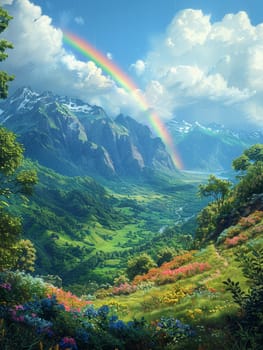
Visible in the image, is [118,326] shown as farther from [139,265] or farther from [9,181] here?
[139,265]

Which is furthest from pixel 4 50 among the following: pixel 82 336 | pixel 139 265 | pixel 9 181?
pixel 139 265

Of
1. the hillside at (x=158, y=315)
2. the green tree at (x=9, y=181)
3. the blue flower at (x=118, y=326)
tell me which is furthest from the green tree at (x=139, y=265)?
the blue flower at (x=118, y=326)

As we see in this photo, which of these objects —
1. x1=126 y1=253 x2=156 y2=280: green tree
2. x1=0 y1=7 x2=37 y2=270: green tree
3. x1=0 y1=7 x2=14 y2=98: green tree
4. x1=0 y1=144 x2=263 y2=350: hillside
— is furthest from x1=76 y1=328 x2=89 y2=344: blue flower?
x1=126 y1=253 x2=156 y2=280: green tree

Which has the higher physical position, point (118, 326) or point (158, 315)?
point (158, 315)

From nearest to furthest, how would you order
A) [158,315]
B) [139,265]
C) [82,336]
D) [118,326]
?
[82,336], [118,326], [158,315], [139,265]

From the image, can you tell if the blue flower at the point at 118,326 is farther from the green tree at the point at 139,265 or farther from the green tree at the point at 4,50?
the green tree at the point at 139,265

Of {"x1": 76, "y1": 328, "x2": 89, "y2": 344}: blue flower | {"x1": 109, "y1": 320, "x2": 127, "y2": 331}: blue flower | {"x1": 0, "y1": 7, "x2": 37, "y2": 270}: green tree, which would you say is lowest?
{"x1": 76, "y1": 328, "x2": 89, "y2": 344}: blue flower

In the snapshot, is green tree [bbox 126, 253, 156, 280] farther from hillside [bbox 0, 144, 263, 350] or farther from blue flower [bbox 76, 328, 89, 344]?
blue flower [bbox 76, 328, 89, 344]

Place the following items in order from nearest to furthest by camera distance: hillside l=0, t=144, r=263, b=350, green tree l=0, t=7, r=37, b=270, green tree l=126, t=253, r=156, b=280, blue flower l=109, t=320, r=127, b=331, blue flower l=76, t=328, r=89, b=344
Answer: hillside l=0, t=144, r=263, b=350 → blue flower l=76, t=328, r=89, b=344 → blue flower l=109, t=320, r=127, b=331 → green tree l=0, t=7, r=37, b=270 → green tree l=126, t=253, r=156, b=280

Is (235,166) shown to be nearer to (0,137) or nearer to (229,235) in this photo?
(229,235)

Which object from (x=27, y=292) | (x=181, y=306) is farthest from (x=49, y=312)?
(x=181, y=306)

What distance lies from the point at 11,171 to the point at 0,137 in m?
2.48

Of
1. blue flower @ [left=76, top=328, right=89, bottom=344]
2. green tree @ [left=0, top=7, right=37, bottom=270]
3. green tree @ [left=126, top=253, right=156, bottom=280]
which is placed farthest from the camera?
green tree @ [left=126, top=253, right=156, bottom=280]

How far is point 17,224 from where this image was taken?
72.6 feet
